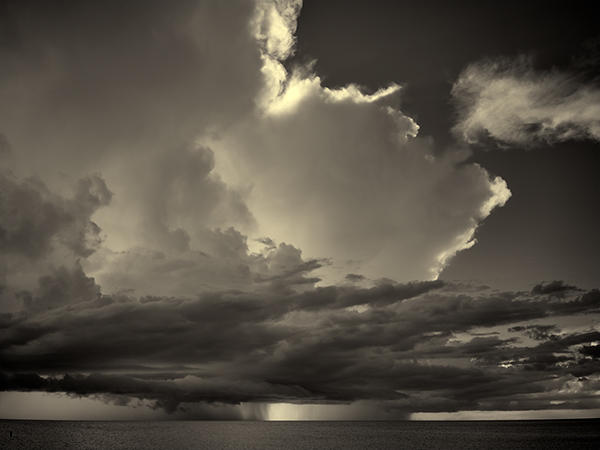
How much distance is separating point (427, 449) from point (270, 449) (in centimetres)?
5559

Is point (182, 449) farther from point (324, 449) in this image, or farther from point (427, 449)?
point (427, 449)

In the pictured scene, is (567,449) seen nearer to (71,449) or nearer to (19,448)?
(71,449)

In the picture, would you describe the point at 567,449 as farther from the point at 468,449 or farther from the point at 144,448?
the point at 144,448

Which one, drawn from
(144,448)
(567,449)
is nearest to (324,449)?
(144,448)

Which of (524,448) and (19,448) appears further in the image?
(524,448)

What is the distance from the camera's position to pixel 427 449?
177 m

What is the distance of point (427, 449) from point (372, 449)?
1943 cm

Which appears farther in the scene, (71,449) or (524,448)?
(524,448)

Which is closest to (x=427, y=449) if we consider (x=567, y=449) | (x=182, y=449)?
(x=567, y=449)

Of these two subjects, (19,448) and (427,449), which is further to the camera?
(427,449)

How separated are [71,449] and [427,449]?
120 meters

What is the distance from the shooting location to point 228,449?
6619 inches

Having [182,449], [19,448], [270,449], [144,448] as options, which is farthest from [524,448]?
[19,448]

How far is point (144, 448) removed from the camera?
553ft
